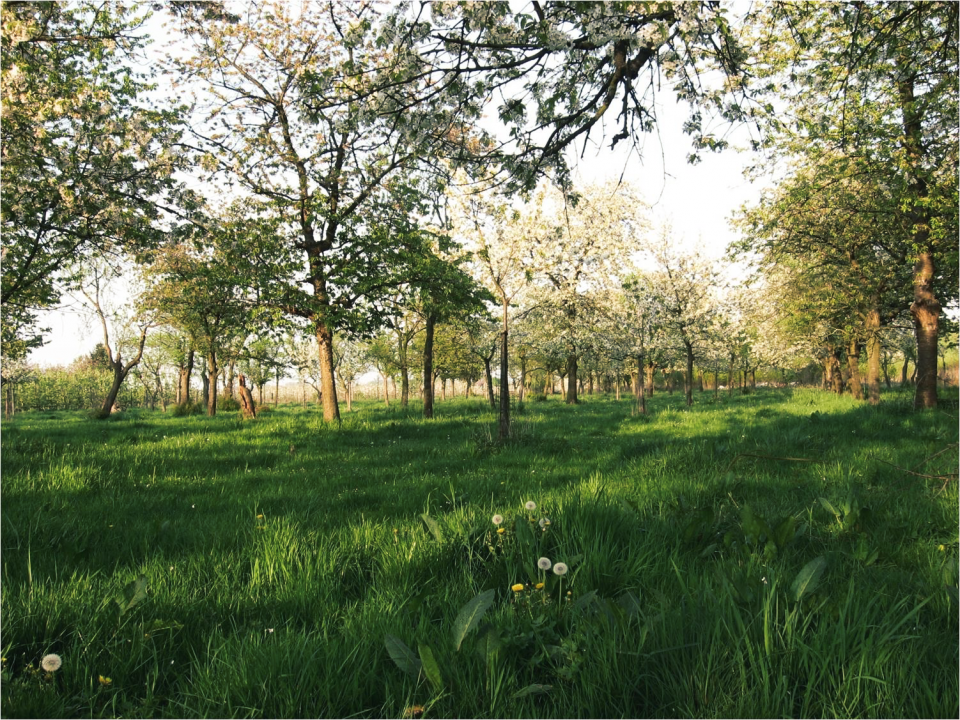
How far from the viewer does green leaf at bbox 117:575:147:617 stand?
2145 mm

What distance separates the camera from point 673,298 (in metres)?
25.1

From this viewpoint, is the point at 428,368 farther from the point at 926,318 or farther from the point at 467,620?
the point at 467,620

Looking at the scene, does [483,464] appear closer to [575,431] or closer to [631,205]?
[575,431]

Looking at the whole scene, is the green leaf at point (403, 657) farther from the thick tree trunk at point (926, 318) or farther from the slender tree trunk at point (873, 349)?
the slender tree trunk at point (873, 349)

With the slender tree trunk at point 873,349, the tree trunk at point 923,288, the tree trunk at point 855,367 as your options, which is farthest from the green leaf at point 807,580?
the tree trunk at point 855,367

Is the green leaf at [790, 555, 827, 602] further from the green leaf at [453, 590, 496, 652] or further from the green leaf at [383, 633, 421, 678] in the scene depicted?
the green leaf at [383, 633, 421, 678]

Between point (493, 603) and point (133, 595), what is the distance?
69.1 inches

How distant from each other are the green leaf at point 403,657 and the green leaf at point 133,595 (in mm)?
1292

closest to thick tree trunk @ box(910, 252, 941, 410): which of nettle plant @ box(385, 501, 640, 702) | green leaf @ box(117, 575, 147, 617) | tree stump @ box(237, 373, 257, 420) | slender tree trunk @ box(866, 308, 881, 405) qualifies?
slender tree trunk @ box(866, 308, 881, 405)

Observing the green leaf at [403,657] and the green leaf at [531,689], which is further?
the green leaf at [403,657]

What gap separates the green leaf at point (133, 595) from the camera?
84.4 inches

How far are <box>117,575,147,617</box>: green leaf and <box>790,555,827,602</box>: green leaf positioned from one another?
9.89 ft

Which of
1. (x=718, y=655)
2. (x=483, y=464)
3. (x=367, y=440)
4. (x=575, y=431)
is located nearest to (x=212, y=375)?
(x=367, y=440)

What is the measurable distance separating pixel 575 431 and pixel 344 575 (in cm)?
1053
